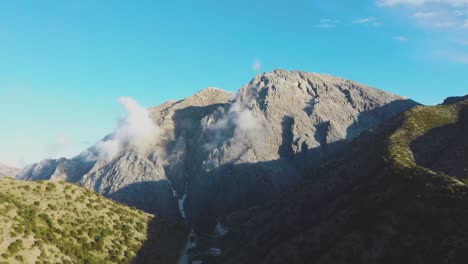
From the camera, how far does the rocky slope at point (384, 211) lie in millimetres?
64875

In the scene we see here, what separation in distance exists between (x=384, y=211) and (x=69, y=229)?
5662 centimetres

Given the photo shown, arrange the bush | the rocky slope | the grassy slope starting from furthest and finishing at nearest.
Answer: the rocky slope → the grassy slope → the bush

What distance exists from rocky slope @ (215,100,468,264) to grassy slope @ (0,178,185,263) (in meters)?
23.6

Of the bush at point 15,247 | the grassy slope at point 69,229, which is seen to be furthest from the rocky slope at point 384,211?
the bush at point 15,247

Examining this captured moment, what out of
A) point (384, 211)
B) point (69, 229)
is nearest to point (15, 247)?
point (69, 229)

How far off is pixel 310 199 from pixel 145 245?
50.3m

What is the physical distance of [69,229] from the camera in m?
76.9

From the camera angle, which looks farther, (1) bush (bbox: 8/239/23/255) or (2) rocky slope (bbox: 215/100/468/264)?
(2) rocky slope (bbox: 215/100/468/264)

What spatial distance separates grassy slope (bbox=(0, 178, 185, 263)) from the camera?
212 ft

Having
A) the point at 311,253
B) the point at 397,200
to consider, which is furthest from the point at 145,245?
the point at 397,200

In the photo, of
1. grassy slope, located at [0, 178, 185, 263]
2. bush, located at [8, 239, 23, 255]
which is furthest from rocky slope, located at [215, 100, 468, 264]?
bush, located at [8, 239, 23, 255]

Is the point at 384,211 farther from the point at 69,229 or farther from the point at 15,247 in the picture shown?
the point at 15,247

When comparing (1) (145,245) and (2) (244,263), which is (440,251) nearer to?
(2) (244,263)

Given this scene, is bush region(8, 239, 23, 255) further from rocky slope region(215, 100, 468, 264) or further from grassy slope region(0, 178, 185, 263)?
rocky slope region(215, 100, 468, 264)
